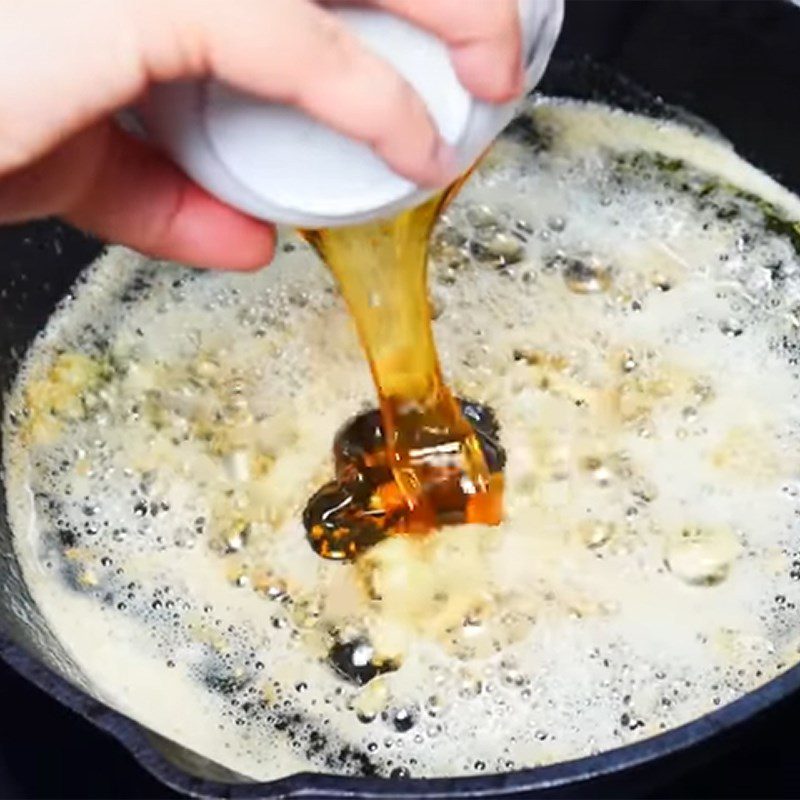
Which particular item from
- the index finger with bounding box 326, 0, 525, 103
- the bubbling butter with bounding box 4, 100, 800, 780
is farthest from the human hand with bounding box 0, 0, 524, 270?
the bubbling butter with bounding box 4, 100, 800, 780

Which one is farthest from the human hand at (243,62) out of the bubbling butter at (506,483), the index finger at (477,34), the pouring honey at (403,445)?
the bubbling butter at (506,483)

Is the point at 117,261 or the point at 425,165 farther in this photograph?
the point at 117,261

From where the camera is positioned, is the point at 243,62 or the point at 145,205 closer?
the point at 243,62

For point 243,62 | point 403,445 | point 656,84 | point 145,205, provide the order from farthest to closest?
1. point 656,84
2. point 403,445
3. point 145,205
4. point 243,62

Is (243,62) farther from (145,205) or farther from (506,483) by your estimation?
(506,483)

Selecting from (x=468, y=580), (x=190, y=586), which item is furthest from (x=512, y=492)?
(x=190, y=586)

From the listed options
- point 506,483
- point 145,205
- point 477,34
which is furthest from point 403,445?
point 477,34

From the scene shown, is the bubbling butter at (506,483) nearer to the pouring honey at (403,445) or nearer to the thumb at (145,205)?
the pouring honey at (403,445)

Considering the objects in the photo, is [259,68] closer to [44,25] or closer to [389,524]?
[44,25]
